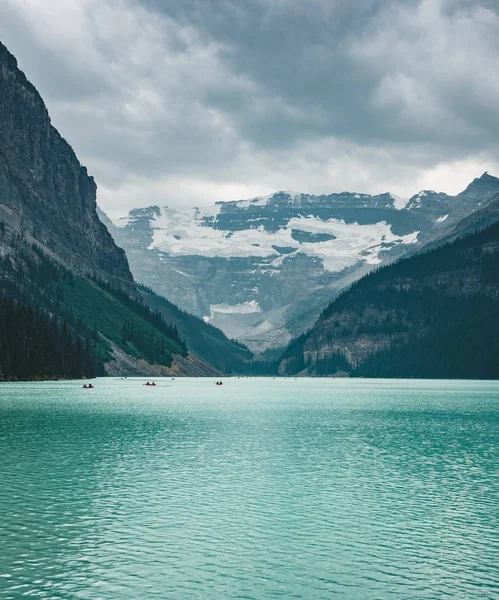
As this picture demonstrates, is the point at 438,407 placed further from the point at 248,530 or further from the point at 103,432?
the point at 248,530

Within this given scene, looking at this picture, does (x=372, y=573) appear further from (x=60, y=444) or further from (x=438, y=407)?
(x=438, y=407)

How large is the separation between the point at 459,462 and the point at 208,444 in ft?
82.4

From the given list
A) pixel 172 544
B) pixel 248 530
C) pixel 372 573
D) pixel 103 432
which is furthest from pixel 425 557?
pixel 103 432

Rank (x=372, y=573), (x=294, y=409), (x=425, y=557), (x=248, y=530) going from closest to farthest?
(x=372, y=573) → (x=425, y=557) → (x=248, y=530) → (x=294, y=409)

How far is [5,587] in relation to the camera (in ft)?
97.8

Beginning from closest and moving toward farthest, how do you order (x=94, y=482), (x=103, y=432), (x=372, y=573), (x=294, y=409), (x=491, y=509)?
(x=372, y=573) < (x=491, y=509) < (x=94, y=482) < (x=103, y=432) < (x=294, y=409)

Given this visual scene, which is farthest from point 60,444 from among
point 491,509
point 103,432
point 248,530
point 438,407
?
point 438,407

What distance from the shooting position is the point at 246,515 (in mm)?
43750

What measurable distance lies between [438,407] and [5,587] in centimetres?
12213

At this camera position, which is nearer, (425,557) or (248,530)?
(425,557)

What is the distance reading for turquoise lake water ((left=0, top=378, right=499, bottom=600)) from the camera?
31438mm

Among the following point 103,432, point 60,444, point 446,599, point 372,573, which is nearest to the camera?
point 446,599

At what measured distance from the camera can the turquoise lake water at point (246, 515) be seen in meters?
31.4

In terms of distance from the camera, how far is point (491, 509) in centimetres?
4553
